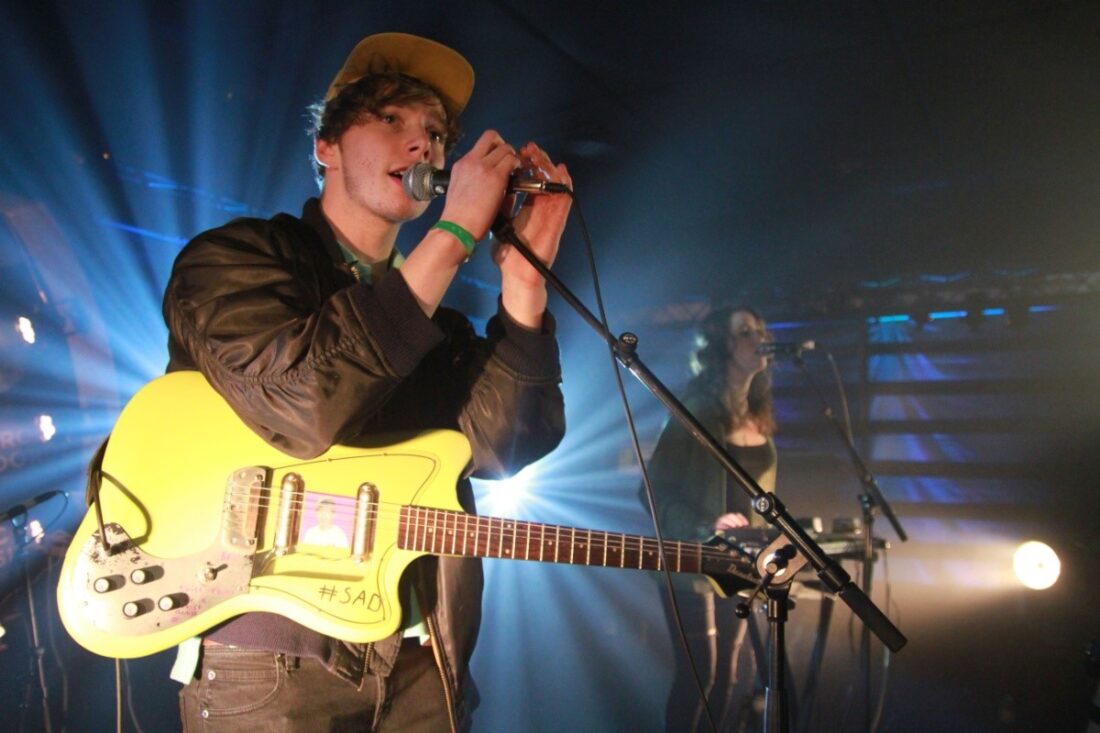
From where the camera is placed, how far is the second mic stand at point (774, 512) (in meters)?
1.31

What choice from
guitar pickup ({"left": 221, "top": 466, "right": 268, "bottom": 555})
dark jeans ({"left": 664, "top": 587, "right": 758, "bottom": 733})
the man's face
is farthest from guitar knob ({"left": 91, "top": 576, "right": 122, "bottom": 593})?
dark jeans ({"left": 664, "top": 587, "right": 758, "bottom": 733})

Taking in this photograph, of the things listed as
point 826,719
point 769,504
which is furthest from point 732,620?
point 769,504

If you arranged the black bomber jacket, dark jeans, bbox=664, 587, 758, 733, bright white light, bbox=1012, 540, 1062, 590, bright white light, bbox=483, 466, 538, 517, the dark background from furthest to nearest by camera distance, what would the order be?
bright white light, bbox=483, 466, 538, 517 < bright white light, bbox=1012, 540, 1062, 590 < dark jeans, bbox=664, 587, 758, 733 < the dark background < the black bomber jacket

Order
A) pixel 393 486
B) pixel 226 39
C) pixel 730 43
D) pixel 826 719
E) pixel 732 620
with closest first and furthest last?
pixel 393 486 < pixel 226 39 < pixel 730 43 < pixel 732 620 < pixel 826 719

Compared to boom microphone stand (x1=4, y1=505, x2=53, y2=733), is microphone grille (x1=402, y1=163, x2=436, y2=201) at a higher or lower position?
higher

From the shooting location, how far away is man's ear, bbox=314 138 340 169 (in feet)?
6.39

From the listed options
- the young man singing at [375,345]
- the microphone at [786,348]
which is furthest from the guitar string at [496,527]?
the microphone at [786,348]

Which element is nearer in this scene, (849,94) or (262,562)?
(262,562)

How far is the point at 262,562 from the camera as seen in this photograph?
1434 mm

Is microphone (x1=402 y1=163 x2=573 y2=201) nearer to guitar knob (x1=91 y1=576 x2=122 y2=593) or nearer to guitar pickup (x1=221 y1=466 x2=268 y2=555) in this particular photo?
guitar pickup (x1=221 y1=466 x2=268 y2=555)

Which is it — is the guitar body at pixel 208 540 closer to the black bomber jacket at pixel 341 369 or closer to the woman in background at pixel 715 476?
the black bomber jacket at pixel 341 369

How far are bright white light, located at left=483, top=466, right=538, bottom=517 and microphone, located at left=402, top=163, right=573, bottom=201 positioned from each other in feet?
14.0

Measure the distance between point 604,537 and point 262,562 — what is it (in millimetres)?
657

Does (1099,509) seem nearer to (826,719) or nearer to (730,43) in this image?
(826,719)
